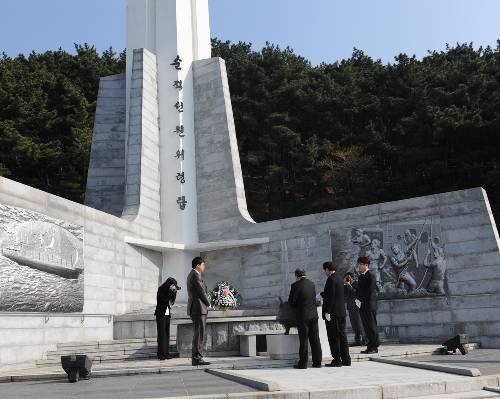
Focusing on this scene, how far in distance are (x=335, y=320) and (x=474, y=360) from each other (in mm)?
2441

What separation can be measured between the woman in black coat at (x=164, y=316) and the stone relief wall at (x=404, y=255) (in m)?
5.47

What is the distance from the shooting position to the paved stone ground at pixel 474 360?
7.49m

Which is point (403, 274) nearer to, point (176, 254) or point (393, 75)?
point (176, 254)

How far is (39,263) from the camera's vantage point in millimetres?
11133

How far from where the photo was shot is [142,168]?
1783 centimetres

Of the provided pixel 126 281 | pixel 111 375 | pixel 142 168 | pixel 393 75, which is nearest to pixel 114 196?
pixel 142 168

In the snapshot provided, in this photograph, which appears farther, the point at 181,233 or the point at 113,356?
the point at 181,233

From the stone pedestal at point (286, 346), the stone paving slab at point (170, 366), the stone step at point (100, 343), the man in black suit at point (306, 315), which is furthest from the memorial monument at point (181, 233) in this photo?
the man in black suit at point (306, 315)

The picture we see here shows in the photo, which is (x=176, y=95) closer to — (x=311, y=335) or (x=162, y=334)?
(x=162, y=334)

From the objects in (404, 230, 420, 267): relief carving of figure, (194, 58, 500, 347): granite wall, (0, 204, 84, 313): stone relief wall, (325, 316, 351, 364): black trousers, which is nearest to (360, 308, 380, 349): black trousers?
(325, 316, 351, 364): black trousers

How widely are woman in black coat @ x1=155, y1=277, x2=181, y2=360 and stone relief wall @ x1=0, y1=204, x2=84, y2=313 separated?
265 cm

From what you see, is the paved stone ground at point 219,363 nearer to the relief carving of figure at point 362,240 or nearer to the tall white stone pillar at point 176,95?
the relief carving of figure at point 362,240

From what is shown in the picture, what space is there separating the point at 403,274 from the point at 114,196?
32.9ft

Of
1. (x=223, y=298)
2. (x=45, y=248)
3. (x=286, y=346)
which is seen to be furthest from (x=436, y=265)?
(x=45, y=248)
